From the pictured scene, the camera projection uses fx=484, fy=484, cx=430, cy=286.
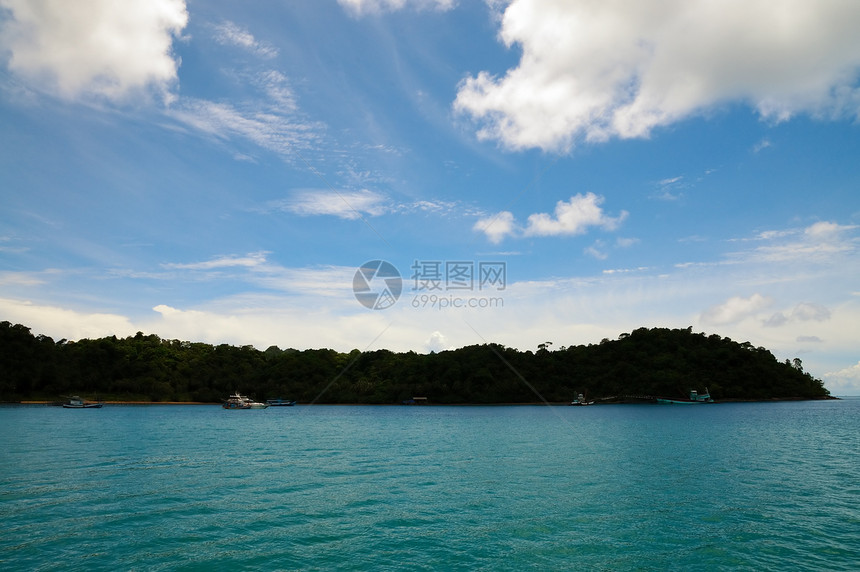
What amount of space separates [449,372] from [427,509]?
157 metres

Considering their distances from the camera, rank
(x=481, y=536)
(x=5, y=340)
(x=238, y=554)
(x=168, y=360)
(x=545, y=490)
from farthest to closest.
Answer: (x=168, y=360)
(x=5, y=340)
(x=545, y=490)
(x=481, y=536)
(x=238, y=554)

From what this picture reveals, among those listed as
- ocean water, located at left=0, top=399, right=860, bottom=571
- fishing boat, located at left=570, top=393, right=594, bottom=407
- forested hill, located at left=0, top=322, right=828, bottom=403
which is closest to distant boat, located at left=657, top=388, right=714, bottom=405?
forested hill, located at left=0, top=322, right=828, bottom=403

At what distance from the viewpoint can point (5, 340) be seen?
118 m

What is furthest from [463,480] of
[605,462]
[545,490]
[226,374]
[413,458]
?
[226,374]

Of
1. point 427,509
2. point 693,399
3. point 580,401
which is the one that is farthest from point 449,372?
point 427,509

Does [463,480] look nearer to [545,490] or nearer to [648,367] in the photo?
→ [545,490]

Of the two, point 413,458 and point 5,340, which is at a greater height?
point 5,340

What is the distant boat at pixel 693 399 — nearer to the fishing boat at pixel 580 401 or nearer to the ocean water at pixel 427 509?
the fishing boat at pixel 580 401

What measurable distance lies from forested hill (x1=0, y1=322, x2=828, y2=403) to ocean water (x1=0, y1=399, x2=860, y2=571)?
428 feet

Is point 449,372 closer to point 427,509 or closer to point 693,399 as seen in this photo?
point 693,399

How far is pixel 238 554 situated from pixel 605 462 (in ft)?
Answer: 88.8

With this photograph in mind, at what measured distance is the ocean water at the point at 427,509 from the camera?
15641 millimetres

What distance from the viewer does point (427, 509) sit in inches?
848

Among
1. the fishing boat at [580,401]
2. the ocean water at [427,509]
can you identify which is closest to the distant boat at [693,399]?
the fishing boat at [580,401]
